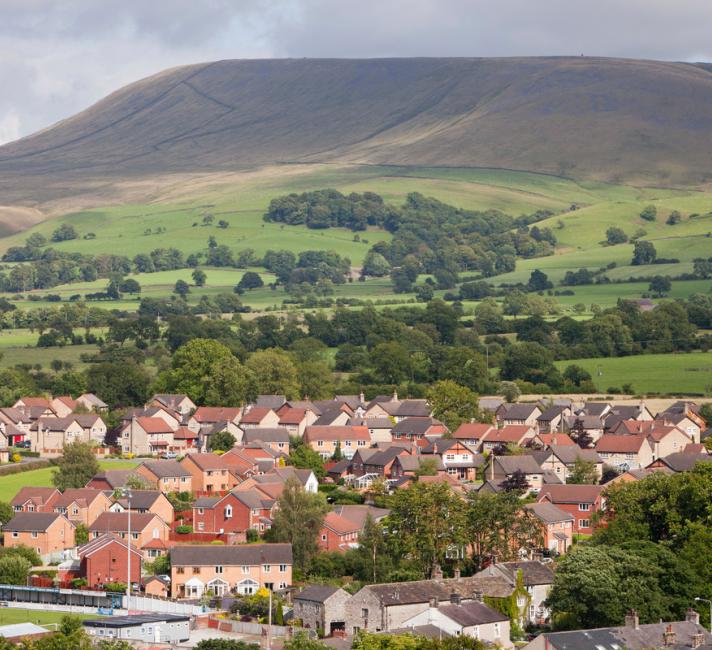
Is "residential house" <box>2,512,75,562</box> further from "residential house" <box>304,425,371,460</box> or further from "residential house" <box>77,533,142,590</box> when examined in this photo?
"residential house" <box>304,425,371,460</box>

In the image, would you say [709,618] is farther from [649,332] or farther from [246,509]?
[649,332]

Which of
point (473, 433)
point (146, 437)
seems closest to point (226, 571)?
point (473, 433)

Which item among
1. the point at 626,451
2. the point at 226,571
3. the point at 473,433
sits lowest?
the point at 226,571

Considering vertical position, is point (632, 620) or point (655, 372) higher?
point (655, 372)

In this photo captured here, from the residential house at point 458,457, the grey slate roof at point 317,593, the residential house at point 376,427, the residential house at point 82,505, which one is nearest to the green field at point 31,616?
the grey slate roof at point 317,593

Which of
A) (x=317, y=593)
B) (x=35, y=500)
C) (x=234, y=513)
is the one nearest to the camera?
(x=317, y=593)

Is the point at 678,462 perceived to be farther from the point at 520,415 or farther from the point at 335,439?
the point at 335,439

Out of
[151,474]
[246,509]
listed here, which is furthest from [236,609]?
[151,474]

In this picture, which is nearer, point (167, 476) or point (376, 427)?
point (167, 476)
